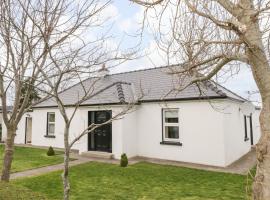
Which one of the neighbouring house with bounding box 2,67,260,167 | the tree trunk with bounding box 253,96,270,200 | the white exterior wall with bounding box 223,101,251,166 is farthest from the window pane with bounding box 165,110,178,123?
the tree trunk with bounding box 253,96,270,200

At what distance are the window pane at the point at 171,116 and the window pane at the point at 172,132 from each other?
41 centimetres

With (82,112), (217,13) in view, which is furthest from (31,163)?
(217,13)

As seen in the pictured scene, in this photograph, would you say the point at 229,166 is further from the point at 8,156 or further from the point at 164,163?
the point at 8,156

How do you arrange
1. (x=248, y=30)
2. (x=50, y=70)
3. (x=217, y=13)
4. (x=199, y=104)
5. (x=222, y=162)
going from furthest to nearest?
1. (x=199, y=104)
2. (x=222, y=162)
3. (x=50, y=70)
4. (x=217, y=13)
5. (x=248, y=30)

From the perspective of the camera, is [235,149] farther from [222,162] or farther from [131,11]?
[131,11]

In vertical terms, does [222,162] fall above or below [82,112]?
below

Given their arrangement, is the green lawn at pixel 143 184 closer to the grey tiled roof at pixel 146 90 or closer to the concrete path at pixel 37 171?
the concrete path at pixel 37 171

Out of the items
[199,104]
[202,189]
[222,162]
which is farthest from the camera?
[199,104]

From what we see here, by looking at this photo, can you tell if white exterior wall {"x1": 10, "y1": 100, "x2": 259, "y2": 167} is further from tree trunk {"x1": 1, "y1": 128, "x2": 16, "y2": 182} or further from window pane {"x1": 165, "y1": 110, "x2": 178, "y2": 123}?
tree trunk {"x1": 1, "y1": 128, "x2": 16, "y2": 182}

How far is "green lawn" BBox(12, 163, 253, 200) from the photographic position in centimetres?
727

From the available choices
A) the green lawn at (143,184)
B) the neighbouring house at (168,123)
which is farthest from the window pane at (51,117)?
the green lawn at (143,184)

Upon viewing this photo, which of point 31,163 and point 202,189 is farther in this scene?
point 31,163

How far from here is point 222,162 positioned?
11.5 meters

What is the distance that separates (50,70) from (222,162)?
9.15 metres
